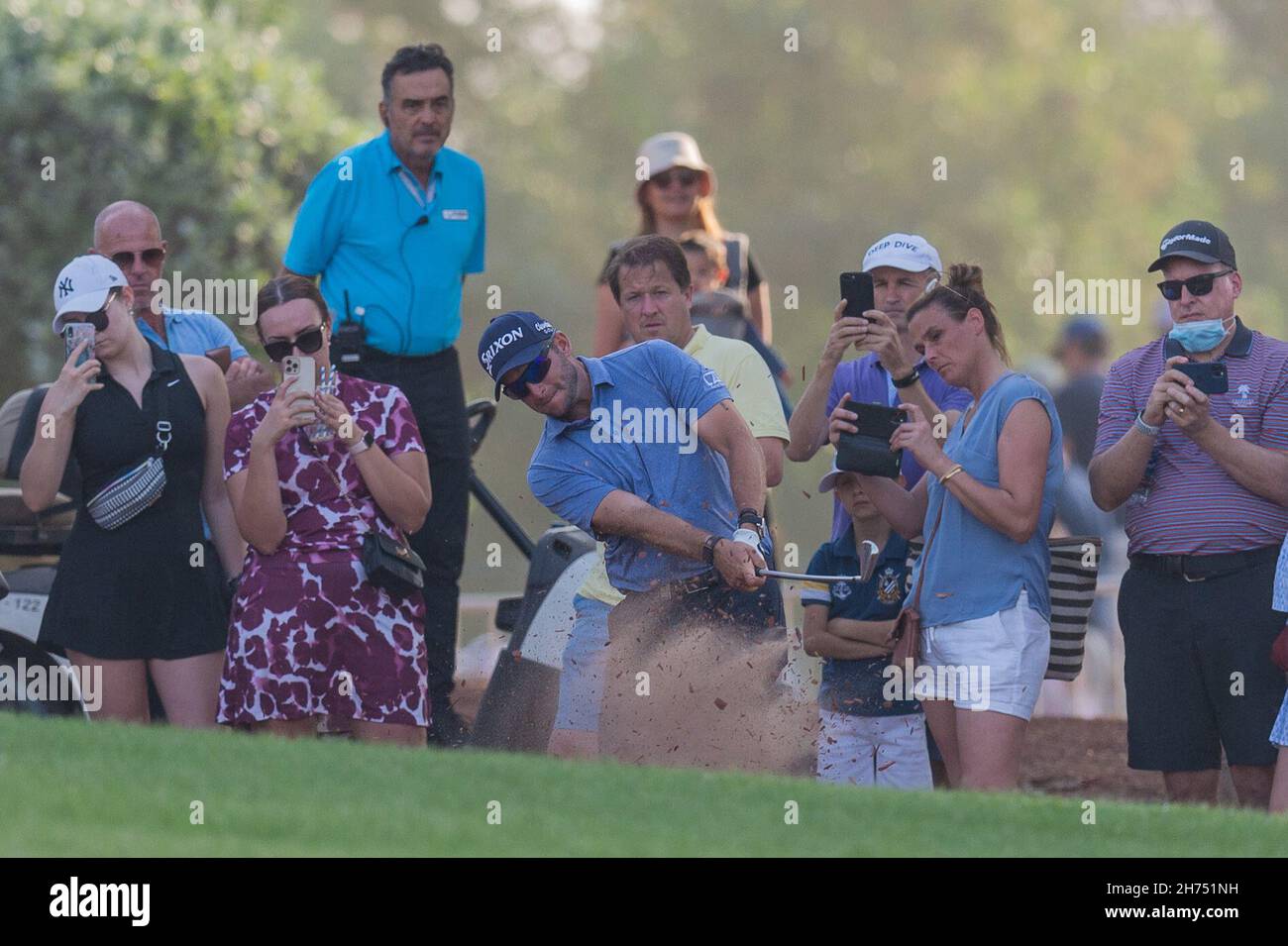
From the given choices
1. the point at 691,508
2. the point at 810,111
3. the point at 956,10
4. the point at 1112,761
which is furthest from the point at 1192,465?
the point at 956,10

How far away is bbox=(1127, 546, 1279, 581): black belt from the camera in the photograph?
26.5 feet

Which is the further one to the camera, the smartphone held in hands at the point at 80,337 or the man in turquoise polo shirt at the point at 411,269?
the man in turquoise polo shirt at the point at 411,269

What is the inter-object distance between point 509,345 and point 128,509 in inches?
63.9

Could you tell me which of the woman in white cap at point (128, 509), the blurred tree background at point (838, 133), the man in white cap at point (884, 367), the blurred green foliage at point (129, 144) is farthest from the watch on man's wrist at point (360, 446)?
the blurred tree background at point (838, 133)

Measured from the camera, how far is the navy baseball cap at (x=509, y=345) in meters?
7.82

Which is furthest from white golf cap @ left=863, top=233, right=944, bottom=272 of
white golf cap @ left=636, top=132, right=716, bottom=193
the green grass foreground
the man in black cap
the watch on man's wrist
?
the green grass foreground

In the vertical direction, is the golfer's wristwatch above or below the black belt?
above

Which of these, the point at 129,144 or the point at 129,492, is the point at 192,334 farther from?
the point at 129,144

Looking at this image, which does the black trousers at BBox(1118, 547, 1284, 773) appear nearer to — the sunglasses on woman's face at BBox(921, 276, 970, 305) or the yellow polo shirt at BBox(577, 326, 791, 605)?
the sunglasses on woman's face at BBox(921, 276, 970, 305)

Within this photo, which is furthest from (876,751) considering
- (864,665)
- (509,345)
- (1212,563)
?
(509,345)

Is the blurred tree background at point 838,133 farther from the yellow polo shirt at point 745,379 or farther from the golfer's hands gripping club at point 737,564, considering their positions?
the golfer's hands gripping club at point 737,564

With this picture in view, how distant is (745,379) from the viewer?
8656mm

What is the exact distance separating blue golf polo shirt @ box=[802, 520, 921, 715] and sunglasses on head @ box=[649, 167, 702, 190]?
214 cm

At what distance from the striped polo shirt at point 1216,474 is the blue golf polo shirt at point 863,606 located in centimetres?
92
